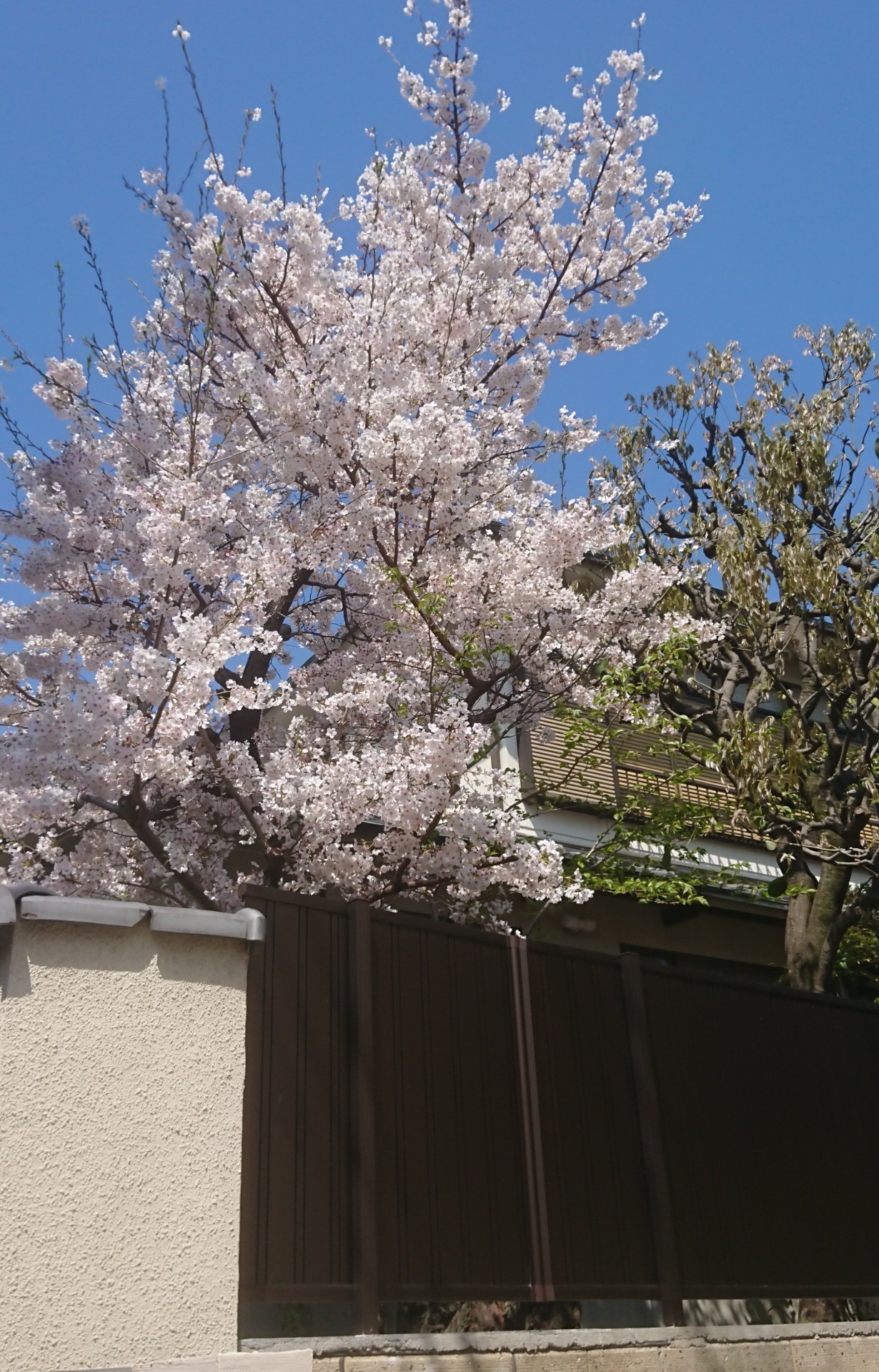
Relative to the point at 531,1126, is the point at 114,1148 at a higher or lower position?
lower

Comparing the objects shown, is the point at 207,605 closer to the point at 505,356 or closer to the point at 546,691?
the point at 546,691

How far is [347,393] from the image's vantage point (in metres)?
8.26

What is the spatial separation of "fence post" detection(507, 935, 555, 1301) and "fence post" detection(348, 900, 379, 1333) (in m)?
0.94

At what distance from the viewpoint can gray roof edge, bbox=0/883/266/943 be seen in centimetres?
416

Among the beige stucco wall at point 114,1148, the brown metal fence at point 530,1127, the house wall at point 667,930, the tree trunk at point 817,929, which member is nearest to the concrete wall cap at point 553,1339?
the brown metal fence at point 530,1127

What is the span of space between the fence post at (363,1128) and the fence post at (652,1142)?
1752 mm

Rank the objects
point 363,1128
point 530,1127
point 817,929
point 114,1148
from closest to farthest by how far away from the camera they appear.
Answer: point 114,1148, point 363,1128, point 530,1127, point 817,929

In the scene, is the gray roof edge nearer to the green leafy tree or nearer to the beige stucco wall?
the beige stucco wall

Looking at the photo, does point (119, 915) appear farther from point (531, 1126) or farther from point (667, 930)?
point (667, 930)

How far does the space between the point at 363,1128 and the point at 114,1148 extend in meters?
1.09

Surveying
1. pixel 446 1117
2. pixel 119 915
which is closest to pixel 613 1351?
pixel 446 1117

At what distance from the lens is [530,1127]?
215 inches

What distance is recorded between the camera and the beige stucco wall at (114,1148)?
3834 mm

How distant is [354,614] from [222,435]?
1803 mm
